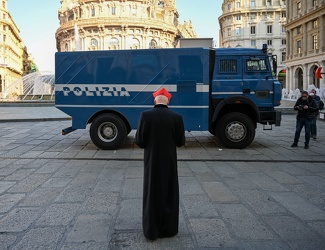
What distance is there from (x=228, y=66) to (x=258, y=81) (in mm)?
953

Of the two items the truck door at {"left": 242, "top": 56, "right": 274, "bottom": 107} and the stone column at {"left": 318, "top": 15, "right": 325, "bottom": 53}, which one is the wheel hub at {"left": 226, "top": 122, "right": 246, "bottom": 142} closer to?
the truck door at {"left": 242, "top": 56, "right": 274, "bottom": 107}

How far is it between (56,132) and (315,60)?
1830 inches

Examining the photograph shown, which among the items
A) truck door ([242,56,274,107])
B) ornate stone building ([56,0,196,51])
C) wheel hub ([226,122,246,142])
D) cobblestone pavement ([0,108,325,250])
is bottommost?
cobblestone pavement ([0,108,325,250])

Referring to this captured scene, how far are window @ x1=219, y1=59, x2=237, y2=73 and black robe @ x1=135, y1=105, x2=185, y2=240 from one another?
20.5 ft

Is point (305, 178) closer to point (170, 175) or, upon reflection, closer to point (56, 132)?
point (170, 175)

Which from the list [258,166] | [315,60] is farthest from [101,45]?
[258,166]

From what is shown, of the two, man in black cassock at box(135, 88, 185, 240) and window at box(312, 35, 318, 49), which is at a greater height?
window at box(312, 35, 318, 49)

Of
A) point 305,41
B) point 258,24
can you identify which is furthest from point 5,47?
point 305,41

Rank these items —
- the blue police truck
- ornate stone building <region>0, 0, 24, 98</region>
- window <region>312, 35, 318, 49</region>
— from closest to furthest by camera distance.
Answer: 1. the blue police truck
2. window <region>312, 35, 318, 49</region>
3. ornate stone building <region>0, 0, 24, 98</region>

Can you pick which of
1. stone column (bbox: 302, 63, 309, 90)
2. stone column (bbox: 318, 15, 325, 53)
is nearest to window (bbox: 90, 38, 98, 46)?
stone column (bbox: 302, 63, 309, 90)

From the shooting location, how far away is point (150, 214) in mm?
3596

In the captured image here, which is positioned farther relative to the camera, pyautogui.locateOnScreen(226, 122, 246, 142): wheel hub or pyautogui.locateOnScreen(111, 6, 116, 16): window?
pyautogui.locateOnScreen(111, 6, 116, 16): window

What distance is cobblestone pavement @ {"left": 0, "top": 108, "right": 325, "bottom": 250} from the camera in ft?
12.1

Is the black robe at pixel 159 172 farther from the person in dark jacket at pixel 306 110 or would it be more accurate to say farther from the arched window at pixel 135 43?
the arched window at pixel 135 43
